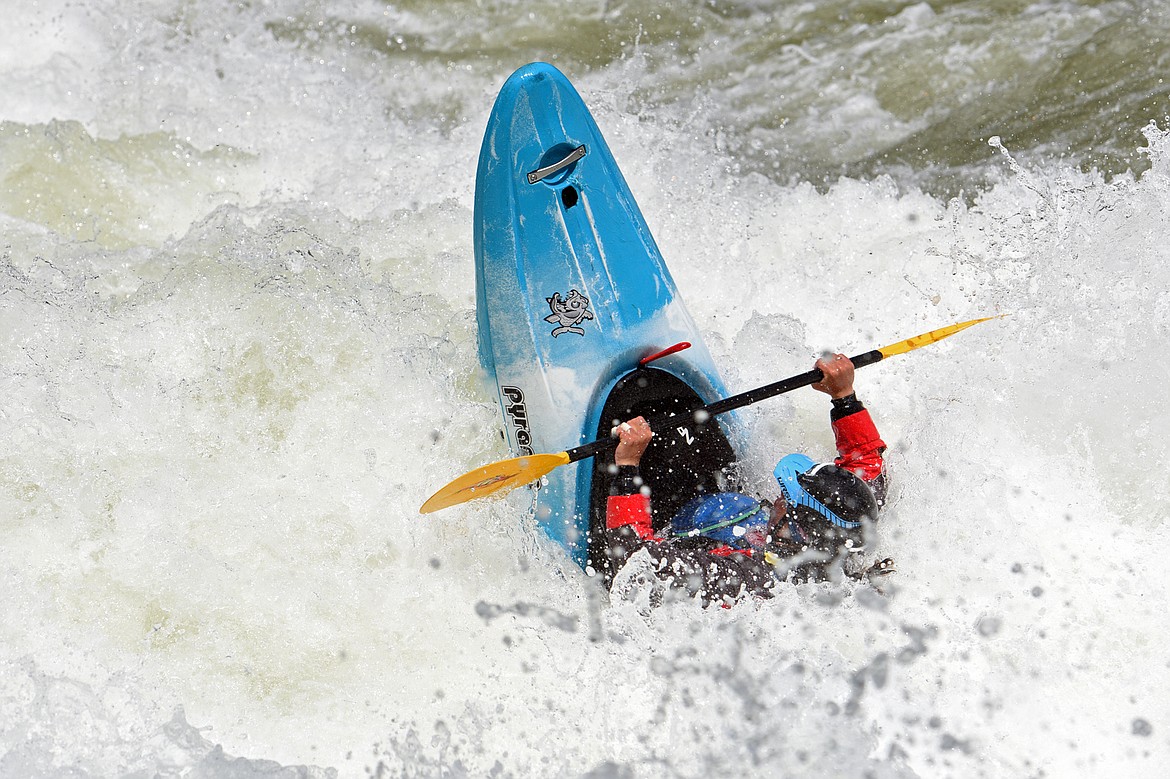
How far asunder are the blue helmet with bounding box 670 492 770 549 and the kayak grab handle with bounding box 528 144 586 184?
106cm

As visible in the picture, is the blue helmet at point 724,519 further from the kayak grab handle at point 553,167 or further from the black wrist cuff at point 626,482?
the kayak grab handle at point 553,167

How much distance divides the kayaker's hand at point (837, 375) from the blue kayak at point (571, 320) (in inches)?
14.1

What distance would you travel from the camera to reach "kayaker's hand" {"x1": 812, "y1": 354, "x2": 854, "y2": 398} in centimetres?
303

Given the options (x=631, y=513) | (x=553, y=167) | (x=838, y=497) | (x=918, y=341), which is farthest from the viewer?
(x=918, y=341)

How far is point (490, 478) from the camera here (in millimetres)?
2920

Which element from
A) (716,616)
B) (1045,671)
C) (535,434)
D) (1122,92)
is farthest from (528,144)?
(1122,92)

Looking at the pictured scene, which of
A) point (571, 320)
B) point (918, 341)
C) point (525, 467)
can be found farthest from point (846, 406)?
point (525, 467)

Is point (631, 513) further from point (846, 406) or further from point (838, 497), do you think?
point (846, 406)

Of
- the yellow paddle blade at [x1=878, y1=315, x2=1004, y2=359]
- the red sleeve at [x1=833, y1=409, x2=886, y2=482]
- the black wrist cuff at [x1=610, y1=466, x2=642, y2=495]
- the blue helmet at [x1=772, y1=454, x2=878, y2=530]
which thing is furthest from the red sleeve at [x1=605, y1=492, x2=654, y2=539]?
the yellow paddle blade at [x1=878, y1=315, x2=1004, y2=359]

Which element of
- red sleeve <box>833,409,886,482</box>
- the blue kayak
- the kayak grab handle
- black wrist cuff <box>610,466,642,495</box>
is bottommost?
red sleeve <box>833,409,886,482</box>

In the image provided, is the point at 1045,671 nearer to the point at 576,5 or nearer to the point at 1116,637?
the point at 1116,637

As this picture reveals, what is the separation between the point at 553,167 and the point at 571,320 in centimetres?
45

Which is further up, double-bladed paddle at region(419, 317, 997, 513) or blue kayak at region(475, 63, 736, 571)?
blue kayak at region(475, 63, 736, 571)

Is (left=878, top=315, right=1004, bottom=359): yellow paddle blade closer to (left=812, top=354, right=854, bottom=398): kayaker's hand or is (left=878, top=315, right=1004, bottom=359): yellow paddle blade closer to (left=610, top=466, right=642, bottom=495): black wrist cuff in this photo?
(left=812, top=354, right=854, bottom=398): kayaker's hand
